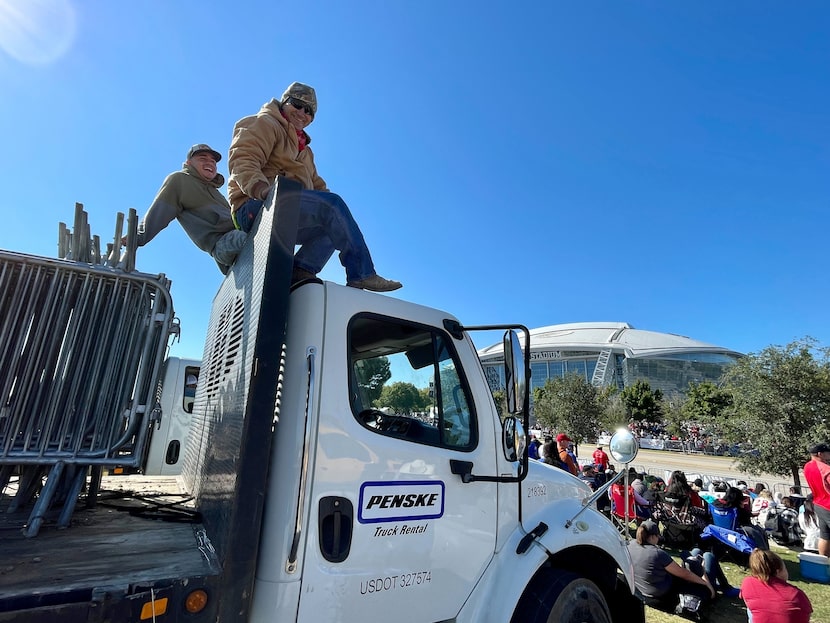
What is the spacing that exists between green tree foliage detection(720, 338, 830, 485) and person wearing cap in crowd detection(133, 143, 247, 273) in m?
15.7

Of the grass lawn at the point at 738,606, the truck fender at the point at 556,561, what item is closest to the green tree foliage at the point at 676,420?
the grass lawn at the point at 738,606

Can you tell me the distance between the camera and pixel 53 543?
1.94 metres

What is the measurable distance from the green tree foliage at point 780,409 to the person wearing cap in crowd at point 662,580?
9736 mm

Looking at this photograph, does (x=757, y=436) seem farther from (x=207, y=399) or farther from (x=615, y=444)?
(x=207, y=399)

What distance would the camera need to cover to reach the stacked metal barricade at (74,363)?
86.7 inches

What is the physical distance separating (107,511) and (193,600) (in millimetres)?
1447

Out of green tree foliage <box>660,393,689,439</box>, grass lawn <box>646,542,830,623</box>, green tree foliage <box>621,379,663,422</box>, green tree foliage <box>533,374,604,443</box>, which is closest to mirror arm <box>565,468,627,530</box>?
grass lawn <box>646,542,830,623</box>

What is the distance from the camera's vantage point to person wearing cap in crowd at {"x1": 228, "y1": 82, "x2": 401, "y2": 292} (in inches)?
104

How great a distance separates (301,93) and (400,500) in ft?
8.56

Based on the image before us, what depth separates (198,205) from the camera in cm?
354

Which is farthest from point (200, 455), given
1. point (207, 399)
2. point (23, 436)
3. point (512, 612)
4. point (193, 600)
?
point (512, 612)

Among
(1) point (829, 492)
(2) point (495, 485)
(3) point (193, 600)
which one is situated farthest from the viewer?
(1) point (829, 492)

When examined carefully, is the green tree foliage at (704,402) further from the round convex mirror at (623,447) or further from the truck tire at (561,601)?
the truck tire at (561,601)

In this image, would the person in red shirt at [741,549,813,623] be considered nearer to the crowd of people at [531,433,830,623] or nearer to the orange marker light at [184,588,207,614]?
the crowd of people at [531,433,830,623]
